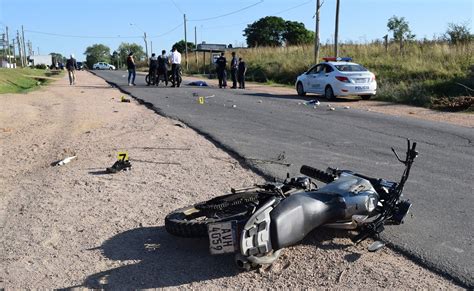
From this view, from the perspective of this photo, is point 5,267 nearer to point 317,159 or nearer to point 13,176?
point 13,176

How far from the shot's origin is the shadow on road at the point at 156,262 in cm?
337

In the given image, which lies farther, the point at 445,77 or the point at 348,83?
the point at 445,77

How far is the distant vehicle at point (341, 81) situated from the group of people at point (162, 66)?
22.7 ft

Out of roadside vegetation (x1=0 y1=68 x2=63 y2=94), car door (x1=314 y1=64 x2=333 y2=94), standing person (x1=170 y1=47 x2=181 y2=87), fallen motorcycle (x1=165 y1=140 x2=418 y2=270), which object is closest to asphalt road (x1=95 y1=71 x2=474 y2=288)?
fallen motorcycle (x1=165 y1=140 x2=418 y2=270)

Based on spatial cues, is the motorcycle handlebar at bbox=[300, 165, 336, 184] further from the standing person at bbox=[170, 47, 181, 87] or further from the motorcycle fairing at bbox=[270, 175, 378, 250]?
the standing person at bbox=[170, 47, 181, 87]

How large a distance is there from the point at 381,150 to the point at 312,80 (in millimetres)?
12511

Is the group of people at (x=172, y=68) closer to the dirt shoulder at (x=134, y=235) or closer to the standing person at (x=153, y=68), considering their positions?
the standing person at (x=153, y=68)

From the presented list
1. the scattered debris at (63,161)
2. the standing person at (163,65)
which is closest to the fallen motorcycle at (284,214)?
the scattered debris at (63,161)

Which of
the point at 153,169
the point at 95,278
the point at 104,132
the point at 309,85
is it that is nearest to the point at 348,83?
the point at 309,85

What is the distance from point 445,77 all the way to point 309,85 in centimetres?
639

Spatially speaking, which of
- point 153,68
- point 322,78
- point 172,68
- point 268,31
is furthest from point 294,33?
point 322,78

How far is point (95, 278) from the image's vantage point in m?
3.40

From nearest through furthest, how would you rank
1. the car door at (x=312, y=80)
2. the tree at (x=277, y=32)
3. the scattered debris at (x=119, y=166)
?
the scattered debris at (x=119, y=166)
the car door at (x=312, y=80)
the tree at (x=277, y=32)

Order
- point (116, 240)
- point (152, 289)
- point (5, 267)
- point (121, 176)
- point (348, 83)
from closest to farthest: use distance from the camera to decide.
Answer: point (152, 289) < point (5, 267) < point (116, 240) < point (121, 176) < point (348, 83)
